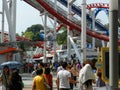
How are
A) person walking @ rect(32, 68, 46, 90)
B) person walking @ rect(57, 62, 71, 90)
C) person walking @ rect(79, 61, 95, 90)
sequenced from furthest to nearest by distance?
person walking @ rect(57, 62, 71, 90) < person walking @ rect(79, 61, 95, 90) < person walking @ rect(32, 68, 46, 90)

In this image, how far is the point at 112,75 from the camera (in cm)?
636

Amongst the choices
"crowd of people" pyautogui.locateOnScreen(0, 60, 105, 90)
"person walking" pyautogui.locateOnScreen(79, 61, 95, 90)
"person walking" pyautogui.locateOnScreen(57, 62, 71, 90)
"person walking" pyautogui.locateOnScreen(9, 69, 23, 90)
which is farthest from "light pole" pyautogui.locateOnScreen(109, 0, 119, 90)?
"person walking" pyautogui.locateOnScreen(57, 62, 71, 90)

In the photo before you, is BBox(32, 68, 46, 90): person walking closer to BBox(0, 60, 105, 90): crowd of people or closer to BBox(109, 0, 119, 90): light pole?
BBox(0, 60, 105, 90): crowd of people

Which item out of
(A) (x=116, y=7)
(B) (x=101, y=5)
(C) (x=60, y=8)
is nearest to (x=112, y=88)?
(A) (x=116, y=7)

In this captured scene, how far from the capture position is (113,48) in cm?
652

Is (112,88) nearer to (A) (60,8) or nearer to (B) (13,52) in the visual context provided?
(B) (13,52)

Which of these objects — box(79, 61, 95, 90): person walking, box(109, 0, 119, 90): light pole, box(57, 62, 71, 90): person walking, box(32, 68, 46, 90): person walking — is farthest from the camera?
box(57, 62, 71, 90): person walking

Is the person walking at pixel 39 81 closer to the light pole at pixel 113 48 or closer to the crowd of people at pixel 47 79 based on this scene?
the crowd of people at pixel 47 79

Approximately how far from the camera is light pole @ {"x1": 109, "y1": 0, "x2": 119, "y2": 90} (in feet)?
20.9

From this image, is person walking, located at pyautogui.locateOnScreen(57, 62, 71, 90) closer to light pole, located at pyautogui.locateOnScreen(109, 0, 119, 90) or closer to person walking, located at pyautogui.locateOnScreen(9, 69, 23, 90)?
person walking, located at pyautogui.locateOnScreen(9, 69, 23, 90)

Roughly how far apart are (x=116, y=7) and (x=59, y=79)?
7265 mm

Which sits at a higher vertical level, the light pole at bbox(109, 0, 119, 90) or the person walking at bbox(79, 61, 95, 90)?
the light pole at bbox(109, 0, 119, 90)

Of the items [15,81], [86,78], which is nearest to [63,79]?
[86,78]

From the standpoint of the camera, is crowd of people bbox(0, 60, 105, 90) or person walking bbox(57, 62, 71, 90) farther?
person walking bbox(57, 62, 71, 90)
